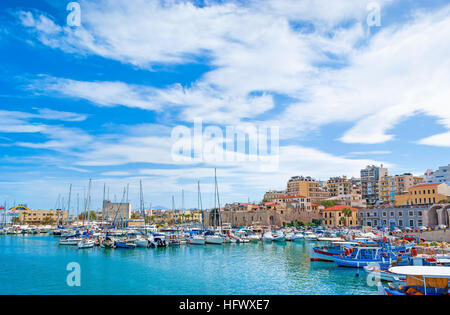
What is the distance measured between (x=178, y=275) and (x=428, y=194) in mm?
59902

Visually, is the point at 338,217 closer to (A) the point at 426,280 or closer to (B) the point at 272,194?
(B) the point at 272,194

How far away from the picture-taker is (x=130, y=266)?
33.7 m

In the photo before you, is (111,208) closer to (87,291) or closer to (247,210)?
(247,210)

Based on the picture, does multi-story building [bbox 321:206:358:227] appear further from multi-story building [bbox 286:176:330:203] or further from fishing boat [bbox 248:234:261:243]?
fishing boat [bbox 248:234:261:243]

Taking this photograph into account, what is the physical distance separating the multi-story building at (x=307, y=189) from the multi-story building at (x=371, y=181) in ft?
42.9

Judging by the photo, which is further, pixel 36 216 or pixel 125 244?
pixel 36 216

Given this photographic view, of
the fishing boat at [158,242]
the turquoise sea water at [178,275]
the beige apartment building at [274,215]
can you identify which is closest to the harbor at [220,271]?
the turquoise sea water at [178,275]

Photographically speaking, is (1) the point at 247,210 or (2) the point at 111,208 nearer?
(1) the point at 247,210

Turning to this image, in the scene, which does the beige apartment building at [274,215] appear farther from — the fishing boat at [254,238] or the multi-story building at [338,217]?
the fishing boat at [254,238]

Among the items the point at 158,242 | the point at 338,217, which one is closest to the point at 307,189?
the point at 338,217

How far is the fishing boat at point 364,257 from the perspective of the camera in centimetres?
2897

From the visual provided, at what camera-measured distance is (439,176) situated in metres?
99.4
